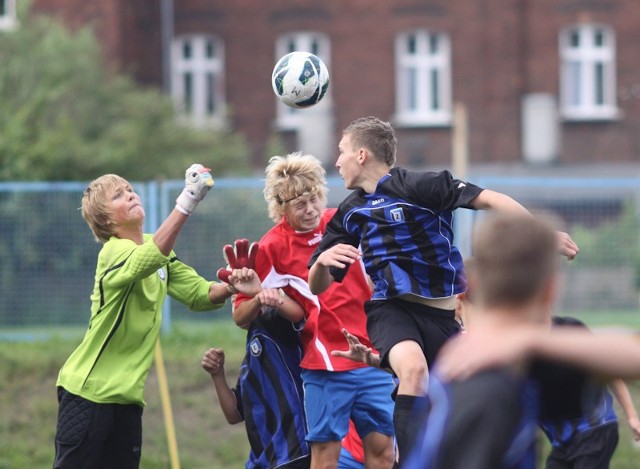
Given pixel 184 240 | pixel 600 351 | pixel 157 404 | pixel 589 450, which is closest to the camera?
pixel 600 351

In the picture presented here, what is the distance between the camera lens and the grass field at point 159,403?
1025cm

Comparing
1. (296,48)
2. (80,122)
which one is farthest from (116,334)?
(296,48)

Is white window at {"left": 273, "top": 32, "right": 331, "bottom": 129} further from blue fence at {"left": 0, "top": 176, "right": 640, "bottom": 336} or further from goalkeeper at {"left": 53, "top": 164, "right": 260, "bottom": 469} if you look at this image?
goalkeeper at {"left": 53, "top": 164, "right": 260, "bottom": 469}

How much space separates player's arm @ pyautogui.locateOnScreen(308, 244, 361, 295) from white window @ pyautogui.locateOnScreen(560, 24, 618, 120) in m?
23.4

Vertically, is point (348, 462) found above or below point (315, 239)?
below

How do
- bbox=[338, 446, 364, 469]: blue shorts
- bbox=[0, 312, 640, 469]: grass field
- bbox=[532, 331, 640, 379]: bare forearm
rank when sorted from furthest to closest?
bbox=[0, 312, 640, 469]: grass field, bbox=[338, 446, 364, 469]: blue shorts, bbox=[532, 331, 640, 379]: bare forearm

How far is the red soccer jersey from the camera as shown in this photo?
21.5 feet

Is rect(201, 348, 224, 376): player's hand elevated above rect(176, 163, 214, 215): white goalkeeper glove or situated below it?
below

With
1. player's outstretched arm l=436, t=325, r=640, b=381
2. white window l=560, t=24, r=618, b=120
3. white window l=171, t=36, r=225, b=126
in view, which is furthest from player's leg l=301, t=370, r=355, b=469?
white window l=171, t=36, r=225, b=126

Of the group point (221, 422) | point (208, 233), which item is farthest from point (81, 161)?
point (221, 422)

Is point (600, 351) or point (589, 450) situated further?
point (589, 450)

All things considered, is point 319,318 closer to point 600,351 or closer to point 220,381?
point 220,381

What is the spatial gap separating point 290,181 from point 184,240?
6463 millimetres

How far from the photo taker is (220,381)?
272 inches
